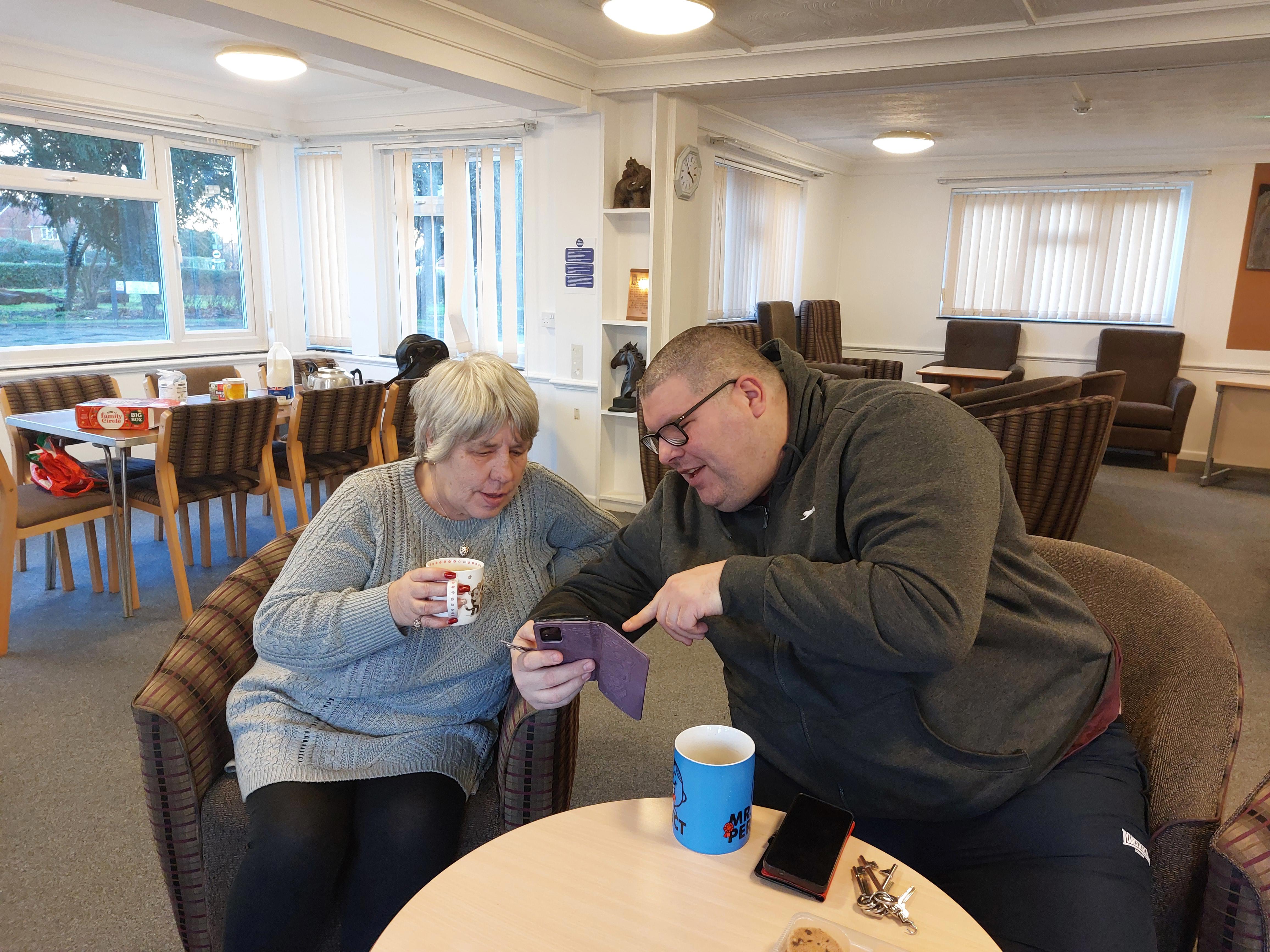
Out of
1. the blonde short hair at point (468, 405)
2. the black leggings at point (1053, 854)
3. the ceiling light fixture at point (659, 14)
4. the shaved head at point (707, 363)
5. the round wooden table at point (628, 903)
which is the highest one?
the ceiling light fixture at point (659, 14)

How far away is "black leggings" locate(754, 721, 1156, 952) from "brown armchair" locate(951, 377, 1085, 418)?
2500 millimetres

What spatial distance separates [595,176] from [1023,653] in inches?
164

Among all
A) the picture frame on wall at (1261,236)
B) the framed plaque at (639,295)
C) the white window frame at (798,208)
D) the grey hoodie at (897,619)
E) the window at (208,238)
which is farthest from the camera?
the picture frame on wall at (1261,236)

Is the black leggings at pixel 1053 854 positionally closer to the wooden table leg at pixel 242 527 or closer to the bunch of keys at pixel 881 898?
the bunch of keys at pixel 881 898

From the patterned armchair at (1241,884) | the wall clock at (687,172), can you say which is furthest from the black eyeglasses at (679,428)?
the wall clock at (687,172)

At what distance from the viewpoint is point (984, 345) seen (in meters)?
7.35

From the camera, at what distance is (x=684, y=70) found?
14.2 feet

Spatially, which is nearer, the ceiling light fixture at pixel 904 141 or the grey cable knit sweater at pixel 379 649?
the grey cable knit sweater at pixel 379 649

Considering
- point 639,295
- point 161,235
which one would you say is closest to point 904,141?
point 639,295

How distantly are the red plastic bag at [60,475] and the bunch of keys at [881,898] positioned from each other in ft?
11.2

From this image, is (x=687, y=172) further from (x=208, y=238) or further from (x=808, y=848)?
(x=808, y=848)

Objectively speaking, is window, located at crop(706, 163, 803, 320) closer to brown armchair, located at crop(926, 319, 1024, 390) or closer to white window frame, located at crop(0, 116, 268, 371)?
brown armchair, located at crop(926, 319, 1024, 390)

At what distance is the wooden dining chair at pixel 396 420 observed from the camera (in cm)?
455

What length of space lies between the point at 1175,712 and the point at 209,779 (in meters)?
1.58
